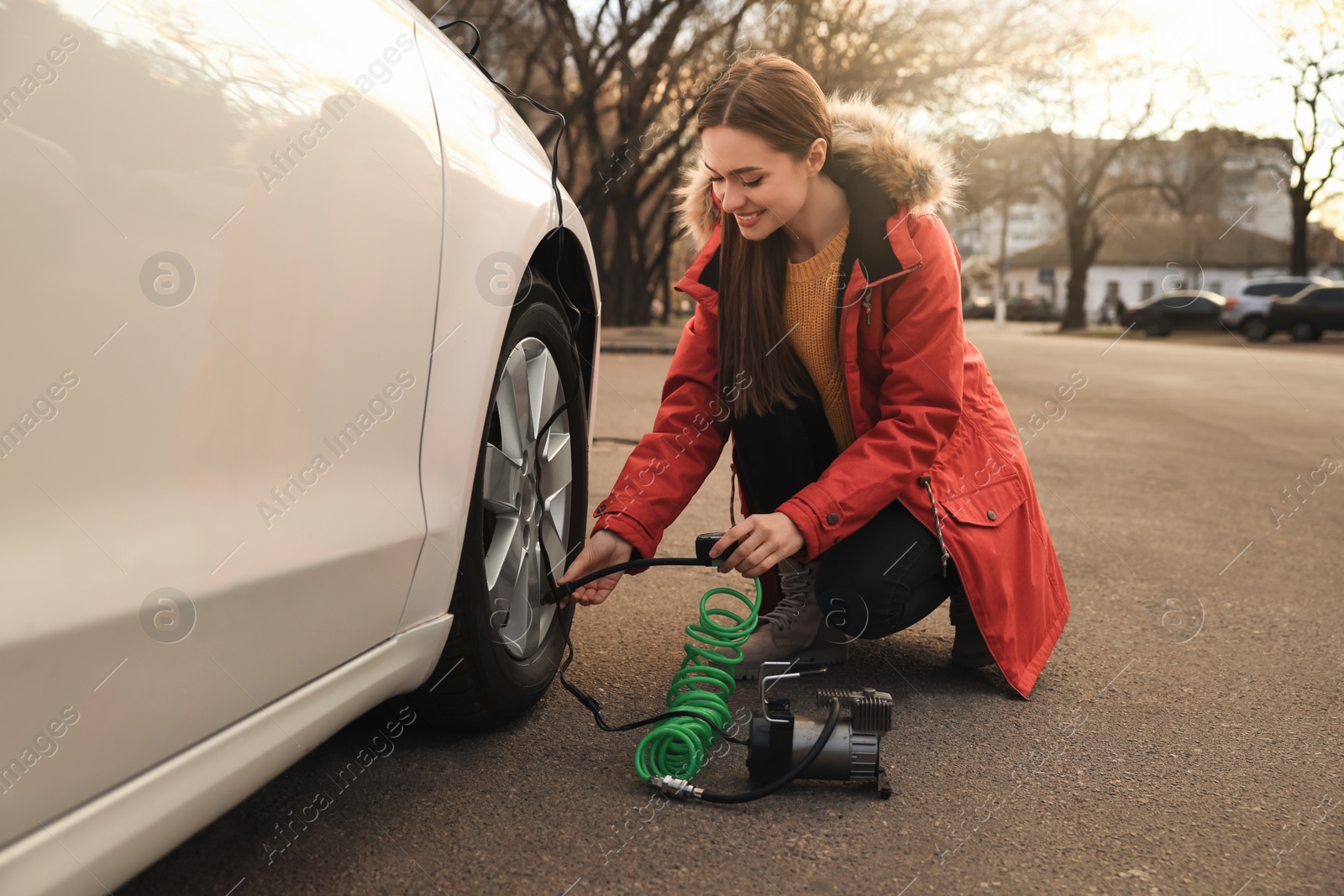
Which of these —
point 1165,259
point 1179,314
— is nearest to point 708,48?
point 1179,314

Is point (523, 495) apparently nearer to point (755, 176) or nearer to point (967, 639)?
point (755, 176)

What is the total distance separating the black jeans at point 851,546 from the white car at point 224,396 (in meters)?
0.82

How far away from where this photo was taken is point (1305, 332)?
28344 mm

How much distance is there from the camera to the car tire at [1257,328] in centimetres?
2908

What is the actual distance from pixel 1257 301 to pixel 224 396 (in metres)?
32.4

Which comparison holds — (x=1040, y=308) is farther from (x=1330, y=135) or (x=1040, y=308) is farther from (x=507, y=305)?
(x=507, y=305)

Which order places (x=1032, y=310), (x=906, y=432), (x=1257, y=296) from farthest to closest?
(x=1032, y=310), (x=1257, y=296), (x=906, y=432)

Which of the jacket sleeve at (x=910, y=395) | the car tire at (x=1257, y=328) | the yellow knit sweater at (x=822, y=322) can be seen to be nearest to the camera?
the jacket sleeve at (x=910, y=395)

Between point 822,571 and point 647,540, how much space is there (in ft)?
1.51

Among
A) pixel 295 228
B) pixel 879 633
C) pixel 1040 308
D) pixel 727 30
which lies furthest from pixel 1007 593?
pixel 1040 308

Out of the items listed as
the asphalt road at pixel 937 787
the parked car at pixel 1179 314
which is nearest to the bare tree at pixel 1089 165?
the parked car at pixel 1179 314

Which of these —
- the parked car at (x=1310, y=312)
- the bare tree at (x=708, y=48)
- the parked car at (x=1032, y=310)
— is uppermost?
the bare tree at (x=708, y=48)

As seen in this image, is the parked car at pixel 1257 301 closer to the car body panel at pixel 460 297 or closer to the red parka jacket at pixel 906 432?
the red parka jacket at pixel 906 432

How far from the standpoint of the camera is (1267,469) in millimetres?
6824
